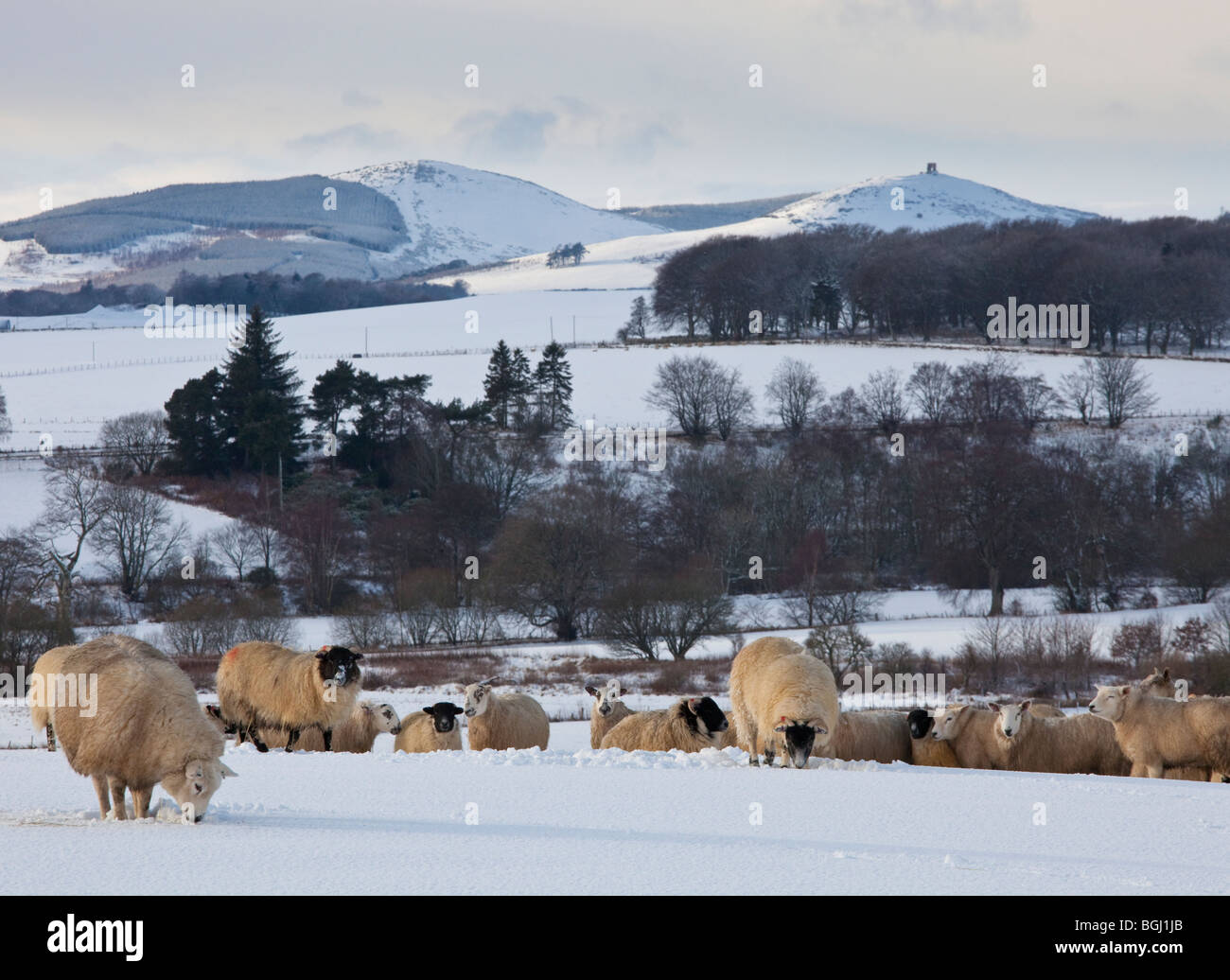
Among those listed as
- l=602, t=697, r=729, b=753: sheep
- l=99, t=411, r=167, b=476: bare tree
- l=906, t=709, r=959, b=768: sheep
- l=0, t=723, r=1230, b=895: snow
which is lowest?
l=906, t=709, r=959, b=768: sheep

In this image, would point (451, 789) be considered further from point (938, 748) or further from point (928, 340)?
point (928, 340)

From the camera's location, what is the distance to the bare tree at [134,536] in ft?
216

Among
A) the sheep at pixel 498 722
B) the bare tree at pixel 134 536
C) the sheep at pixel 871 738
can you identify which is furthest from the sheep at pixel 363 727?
the bare tree at pixel 134 536

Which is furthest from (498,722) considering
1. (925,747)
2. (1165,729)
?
(1165,729)

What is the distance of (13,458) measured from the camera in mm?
80875

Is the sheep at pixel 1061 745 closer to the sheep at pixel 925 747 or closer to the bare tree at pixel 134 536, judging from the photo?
the sheep at pixel 925 747

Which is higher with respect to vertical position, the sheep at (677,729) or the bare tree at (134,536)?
the bare tree at (134,536)

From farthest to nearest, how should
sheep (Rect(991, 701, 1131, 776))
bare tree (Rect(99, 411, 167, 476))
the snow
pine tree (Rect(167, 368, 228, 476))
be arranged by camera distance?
bare tree (Rect(99, 411, 167, 476)) < pine tree (Rect(167, 368, 228, 476)) < sheep (Rect(991, 701, 1131, 776)) < the snow

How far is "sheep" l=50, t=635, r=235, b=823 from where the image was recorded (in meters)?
10.1

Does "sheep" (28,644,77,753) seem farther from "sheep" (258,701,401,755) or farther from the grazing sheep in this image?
the grazing sheep

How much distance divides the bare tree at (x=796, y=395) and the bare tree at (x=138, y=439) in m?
42.6

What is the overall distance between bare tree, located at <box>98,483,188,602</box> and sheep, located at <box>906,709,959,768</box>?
54.4 m

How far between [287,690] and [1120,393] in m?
83.3

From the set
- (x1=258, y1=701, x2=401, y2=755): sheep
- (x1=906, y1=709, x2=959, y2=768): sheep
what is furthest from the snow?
(x1=258, y1=701, x2=401, y2=755): sheep
